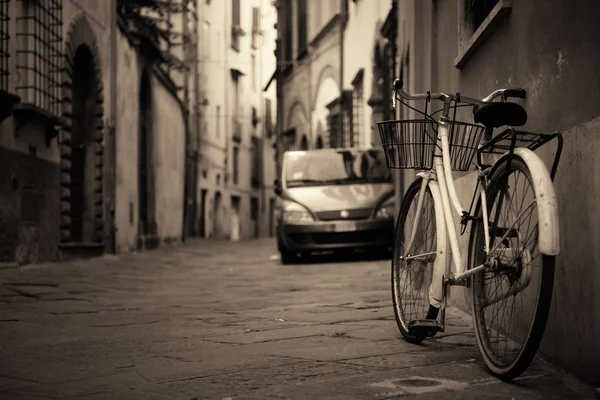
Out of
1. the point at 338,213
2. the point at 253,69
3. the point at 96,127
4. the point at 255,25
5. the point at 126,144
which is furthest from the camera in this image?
the point at 253,69

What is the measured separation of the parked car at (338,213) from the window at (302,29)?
42.1 ft

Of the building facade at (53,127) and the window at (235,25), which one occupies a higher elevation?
the window at (235,25)

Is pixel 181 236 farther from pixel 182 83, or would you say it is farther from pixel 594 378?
pixel 594 378

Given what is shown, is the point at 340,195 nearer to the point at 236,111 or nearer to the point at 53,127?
the point at 53,127

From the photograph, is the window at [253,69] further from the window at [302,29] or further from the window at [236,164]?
the window at [302,29]

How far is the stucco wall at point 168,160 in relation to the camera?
729 inches

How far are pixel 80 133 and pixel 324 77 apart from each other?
412 inches

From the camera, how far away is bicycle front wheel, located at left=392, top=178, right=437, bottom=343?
3.90 meters

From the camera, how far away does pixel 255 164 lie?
135ft

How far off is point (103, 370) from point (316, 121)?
67.2 feet

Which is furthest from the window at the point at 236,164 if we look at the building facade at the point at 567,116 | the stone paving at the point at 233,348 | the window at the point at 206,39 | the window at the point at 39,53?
the building facade at the point at 567,116

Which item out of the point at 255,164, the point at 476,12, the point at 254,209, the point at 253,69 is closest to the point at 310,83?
the point at 253,69

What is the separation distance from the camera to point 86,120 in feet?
42.7

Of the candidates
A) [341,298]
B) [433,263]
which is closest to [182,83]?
[341,298]
